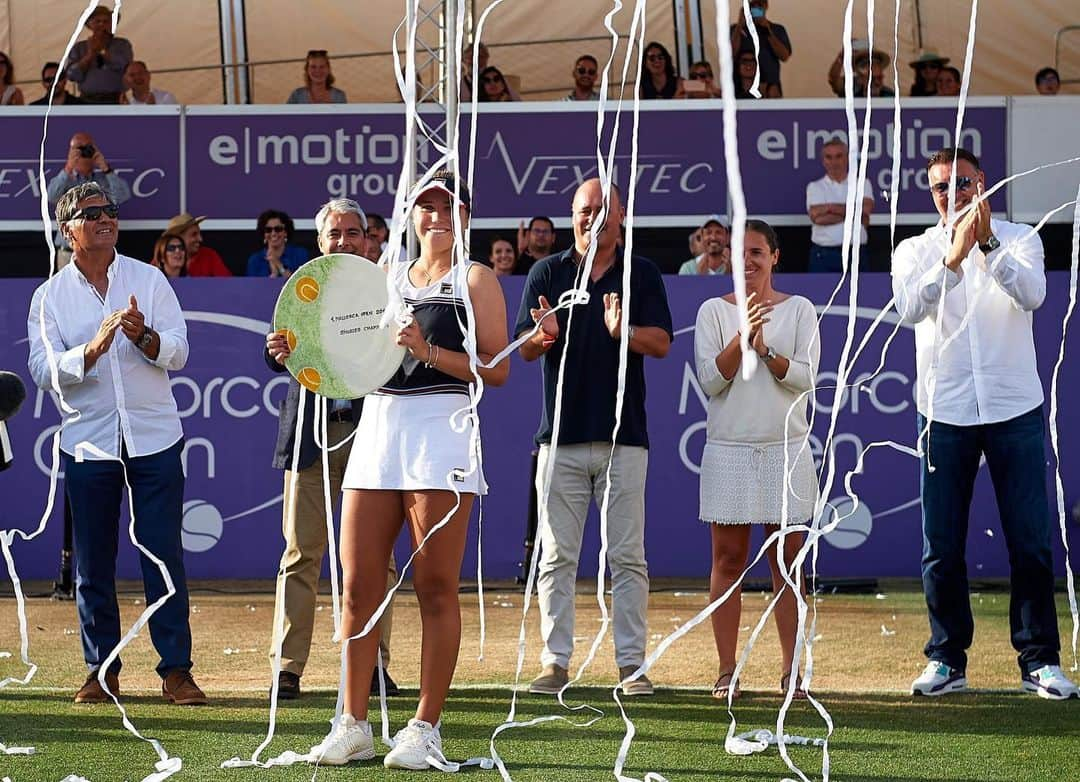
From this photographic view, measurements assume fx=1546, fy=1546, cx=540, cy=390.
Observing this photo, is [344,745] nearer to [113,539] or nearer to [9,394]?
[9,394]

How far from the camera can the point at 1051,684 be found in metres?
4.98

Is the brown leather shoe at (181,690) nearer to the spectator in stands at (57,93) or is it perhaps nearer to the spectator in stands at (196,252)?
the spectator in stands at (196,252)

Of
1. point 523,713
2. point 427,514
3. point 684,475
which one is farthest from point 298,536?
point 684,475

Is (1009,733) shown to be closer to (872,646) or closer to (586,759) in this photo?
(586,759)

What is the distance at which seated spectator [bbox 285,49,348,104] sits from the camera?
11.6 meters

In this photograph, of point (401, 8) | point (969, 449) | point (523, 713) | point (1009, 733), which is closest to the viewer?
point (1009, 733)

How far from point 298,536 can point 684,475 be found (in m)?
3.88

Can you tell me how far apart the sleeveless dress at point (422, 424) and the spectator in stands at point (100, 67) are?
26.6 ft

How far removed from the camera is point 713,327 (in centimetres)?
530

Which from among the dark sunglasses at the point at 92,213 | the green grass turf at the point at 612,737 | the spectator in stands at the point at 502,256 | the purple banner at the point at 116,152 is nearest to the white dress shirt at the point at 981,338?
the green grass turf at the point at 612,737

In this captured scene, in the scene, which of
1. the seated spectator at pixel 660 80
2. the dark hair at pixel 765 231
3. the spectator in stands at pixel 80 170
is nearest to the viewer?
the dark hair at pixel 765 231

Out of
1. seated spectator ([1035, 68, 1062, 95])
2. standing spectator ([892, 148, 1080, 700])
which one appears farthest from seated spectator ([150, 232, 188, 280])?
seated spectator ([1035, 68, 1062, 95])

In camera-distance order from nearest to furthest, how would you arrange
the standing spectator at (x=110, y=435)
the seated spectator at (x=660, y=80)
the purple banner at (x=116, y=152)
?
1. the standing spectator at (x=110, y=435)
2. the purple banner at (x=116, y=152)
3. the seated spectator at (x=660, y=80)

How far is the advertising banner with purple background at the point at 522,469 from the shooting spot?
28.5 feet
